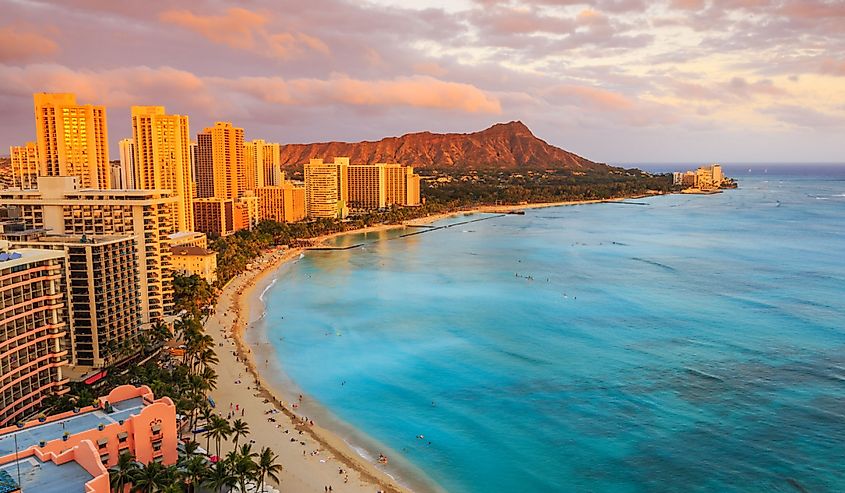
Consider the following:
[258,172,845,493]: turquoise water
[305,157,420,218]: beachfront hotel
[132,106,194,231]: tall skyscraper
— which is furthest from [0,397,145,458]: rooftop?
[305,157,420,218]: beachfront hotel

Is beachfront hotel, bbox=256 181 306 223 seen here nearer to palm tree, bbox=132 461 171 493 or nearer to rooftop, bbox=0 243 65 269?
rooftop, bbox=0 243 65 269

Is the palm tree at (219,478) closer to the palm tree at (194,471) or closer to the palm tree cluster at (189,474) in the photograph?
the palm tree cluster at (189,474)

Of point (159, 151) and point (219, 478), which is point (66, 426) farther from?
point (159, 151)

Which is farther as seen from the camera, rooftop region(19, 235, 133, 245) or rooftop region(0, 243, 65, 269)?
rooftop region(19, 235, 133, 245)

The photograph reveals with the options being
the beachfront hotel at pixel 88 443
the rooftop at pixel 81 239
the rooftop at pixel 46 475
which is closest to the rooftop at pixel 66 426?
the beachfront hotel at pixel 88 443

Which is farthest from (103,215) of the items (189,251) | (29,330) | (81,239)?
(189,251)

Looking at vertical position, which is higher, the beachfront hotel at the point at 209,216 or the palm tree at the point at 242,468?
the beachfront hotel at the point at 209,216

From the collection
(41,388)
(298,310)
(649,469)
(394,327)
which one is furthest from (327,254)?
(649,469)

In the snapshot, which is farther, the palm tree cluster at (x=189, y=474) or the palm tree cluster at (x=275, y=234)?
the palm tree cluster at (x=275, y=234)

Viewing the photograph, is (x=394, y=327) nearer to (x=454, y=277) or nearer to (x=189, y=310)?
(x=189, y=310)
